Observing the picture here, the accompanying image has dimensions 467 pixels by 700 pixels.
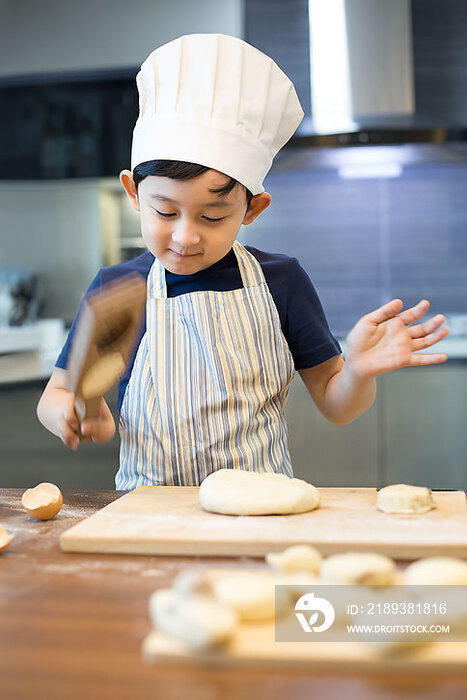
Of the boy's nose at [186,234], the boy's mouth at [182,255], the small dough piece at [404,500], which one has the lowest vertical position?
the small dough piece at [404,500]

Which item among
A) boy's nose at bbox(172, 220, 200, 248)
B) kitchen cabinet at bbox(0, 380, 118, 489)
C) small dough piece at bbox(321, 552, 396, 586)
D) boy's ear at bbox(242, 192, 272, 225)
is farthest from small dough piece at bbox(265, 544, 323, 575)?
kitchen cabinet at bbox(0, 380, 118, 489)

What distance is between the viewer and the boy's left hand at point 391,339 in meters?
0.96

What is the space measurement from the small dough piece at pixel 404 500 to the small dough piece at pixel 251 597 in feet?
0.97

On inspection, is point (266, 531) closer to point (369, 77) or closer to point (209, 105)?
point (209, 105)

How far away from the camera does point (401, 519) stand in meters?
0.79

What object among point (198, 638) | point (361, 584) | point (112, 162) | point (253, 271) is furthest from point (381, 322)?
point (112, 162)

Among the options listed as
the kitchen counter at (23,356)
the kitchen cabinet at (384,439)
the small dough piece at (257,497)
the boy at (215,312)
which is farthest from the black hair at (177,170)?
the kitchen counter at (23,356)

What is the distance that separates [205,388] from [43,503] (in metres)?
0.33

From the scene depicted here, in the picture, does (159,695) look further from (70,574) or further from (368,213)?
(368,213)

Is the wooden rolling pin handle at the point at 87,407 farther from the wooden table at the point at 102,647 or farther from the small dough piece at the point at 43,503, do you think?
the wooden table at the point at 102,647

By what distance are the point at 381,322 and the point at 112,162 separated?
1.93 metres

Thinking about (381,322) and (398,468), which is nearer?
(381,322)

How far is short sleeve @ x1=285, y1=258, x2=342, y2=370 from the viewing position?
1.18 metres

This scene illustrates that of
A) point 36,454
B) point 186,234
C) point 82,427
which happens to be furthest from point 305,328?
point 36,454
